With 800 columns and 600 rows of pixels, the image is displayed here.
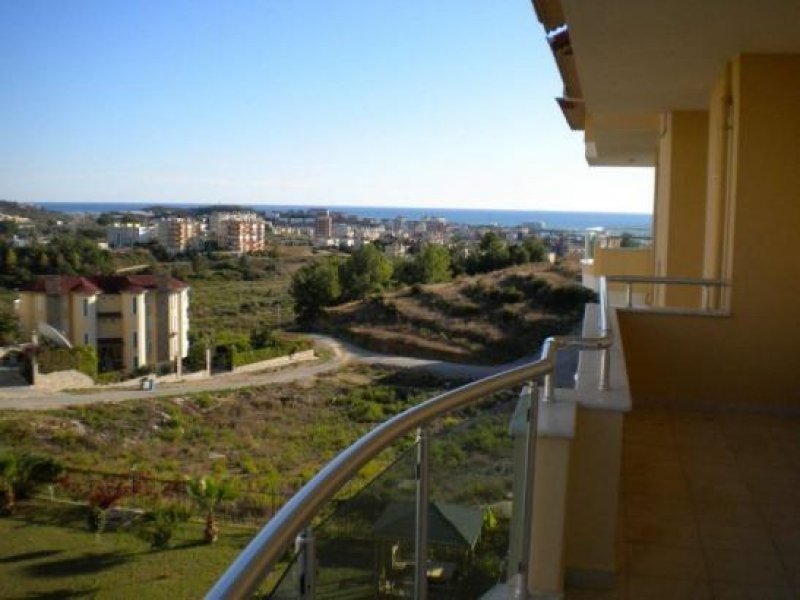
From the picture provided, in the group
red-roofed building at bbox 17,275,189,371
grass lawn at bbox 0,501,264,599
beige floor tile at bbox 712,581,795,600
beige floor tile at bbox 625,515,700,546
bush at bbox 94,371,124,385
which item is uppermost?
beige floor tile at bbox 625,515,700,546

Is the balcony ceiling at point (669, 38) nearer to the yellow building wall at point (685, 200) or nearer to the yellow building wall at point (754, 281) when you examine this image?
the yellow building wall at point (754, 281)

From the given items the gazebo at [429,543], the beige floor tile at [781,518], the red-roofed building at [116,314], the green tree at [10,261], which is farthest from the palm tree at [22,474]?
the green tree at [10,261]

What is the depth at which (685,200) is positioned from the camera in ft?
30.2

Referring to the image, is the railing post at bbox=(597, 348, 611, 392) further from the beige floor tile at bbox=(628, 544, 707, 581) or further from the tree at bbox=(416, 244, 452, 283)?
the tree at bbox=(416, 244, 452, 283)

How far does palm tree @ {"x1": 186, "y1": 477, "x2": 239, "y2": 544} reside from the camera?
66.3ft

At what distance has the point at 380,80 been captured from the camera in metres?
66.4

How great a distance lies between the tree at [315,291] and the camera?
165 ft

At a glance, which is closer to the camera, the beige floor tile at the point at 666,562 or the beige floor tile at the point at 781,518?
the beige floor tile at the point at 666,562

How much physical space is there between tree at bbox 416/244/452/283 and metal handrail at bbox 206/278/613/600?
50.3 meters

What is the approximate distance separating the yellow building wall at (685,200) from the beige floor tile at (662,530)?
226 inches

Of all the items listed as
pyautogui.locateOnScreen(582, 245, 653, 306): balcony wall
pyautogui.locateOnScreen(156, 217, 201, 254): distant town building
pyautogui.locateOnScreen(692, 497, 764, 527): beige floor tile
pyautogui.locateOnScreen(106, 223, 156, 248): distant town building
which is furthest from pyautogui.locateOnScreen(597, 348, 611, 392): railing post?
pyautogui.locateOnScreen(156, 217, 201, 254): distant town building

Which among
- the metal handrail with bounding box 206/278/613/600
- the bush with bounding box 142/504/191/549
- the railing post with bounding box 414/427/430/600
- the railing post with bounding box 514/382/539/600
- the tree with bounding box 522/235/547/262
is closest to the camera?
the metal handrail with bounding box 206/278/613/600

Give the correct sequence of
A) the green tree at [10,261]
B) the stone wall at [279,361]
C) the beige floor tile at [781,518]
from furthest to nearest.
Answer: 1. the green tree at [10,261]
2. the stone wall at [279,361]
3. the beige floor tile at [781,518]

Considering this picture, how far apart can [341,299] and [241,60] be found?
22149 mm
